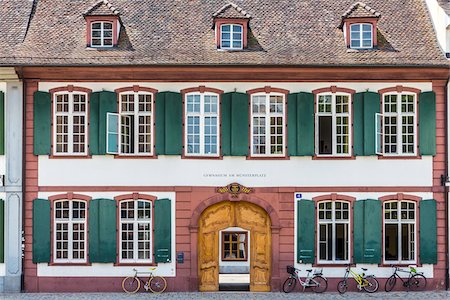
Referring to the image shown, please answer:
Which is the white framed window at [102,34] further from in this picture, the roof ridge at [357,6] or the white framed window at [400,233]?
the white framed window at [400,233]

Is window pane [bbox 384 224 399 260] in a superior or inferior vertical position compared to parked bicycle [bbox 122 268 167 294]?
superior

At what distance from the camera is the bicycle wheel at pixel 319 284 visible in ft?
73.0

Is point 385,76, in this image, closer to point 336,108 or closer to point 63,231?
point 336,108

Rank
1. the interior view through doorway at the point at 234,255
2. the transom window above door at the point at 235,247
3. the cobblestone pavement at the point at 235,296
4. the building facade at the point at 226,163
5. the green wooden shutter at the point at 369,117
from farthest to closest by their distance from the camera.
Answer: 1. the transom window above door at the point at 235,247
2. the interior view through doorway at the point at 234,255
3. the green wooden shutter at the point at 369,117
4. the building facade at the point at 226,163
5. the cobblestone pavement at the point at 235,296

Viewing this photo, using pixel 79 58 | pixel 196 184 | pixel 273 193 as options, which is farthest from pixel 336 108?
pixel 79 58

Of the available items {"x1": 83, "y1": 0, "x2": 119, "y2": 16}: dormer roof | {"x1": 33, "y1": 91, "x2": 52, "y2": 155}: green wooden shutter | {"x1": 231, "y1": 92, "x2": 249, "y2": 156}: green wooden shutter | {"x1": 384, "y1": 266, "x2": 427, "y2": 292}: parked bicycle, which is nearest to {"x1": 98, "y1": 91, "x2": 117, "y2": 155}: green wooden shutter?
{"x1": 33, "y1": 91, "x2": 52, "y2": 155}: green wooden shutter

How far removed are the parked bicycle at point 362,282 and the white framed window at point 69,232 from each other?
313 inches

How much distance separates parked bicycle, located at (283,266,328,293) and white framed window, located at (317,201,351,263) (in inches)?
22.4

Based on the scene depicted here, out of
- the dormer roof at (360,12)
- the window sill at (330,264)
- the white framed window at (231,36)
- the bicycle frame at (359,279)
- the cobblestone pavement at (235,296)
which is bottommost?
the cobblestone pavement at (235,296)

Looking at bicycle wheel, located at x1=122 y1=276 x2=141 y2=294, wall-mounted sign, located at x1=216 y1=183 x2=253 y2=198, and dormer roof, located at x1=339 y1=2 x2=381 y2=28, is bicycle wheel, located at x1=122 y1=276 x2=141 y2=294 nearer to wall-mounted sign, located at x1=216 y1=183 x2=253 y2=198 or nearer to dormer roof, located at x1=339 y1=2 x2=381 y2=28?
wall-mounted sign, located at x1=216 y1=183 x2=253 y2=198

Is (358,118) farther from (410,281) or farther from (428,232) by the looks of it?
(410,281)

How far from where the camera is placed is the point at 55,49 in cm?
2291

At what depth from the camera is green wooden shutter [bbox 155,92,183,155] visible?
22.4 metres

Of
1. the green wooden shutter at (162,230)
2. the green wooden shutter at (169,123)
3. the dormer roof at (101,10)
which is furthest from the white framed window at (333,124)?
the dormer roof at (101,10)
